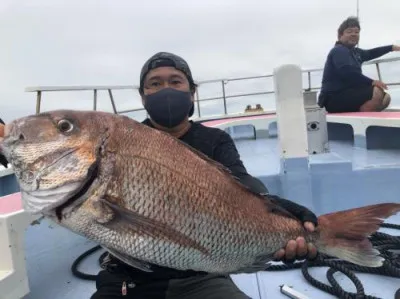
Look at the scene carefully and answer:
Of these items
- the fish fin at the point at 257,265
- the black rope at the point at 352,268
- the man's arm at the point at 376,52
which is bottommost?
the black rope at the point at 352,268

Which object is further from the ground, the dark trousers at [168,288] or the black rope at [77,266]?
the dark trousers at [168,288]

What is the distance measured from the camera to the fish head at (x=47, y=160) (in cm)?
145

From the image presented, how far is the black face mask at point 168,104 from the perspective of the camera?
2.22m

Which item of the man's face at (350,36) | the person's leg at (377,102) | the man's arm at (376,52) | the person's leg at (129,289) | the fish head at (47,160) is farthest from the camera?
the man's arm at (376,52)

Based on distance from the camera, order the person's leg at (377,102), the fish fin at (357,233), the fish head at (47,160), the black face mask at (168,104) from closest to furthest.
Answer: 1. the fish head at (47,160)
2. the fish fin at (357,233)
3. the black face mask at (168,104)
4. the person's leg at (377,102)

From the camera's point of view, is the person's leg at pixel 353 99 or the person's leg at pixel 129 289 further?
Answer: the person's leg at pixel 353 99

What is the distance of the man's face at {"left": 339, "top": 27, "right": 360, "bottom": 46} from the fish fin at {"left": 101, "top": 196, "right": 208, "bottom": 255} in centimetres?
572

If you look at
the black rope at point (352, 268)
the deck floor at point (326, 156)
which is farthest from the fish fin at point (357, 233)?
the deck floor at point (326, 156)

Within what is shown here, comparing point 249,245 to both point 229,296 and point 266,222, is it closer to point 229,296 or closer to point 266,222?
point 266,222

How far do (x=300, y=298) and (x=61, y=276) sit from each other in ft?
5.73

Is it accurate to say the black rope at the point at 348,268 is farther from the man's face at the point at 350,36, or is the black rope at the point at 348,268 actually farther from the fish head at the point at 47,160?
the man's face at the point at 350,36

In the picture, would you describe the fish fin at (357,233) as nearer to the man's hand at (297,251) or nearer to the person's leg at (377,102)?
the man's hand at (297,251)

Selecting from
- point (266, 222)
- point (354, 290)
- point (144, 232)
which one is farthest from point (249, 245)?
point (354, 290)

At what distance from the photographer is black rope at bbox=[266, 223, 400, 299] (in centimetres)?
245
